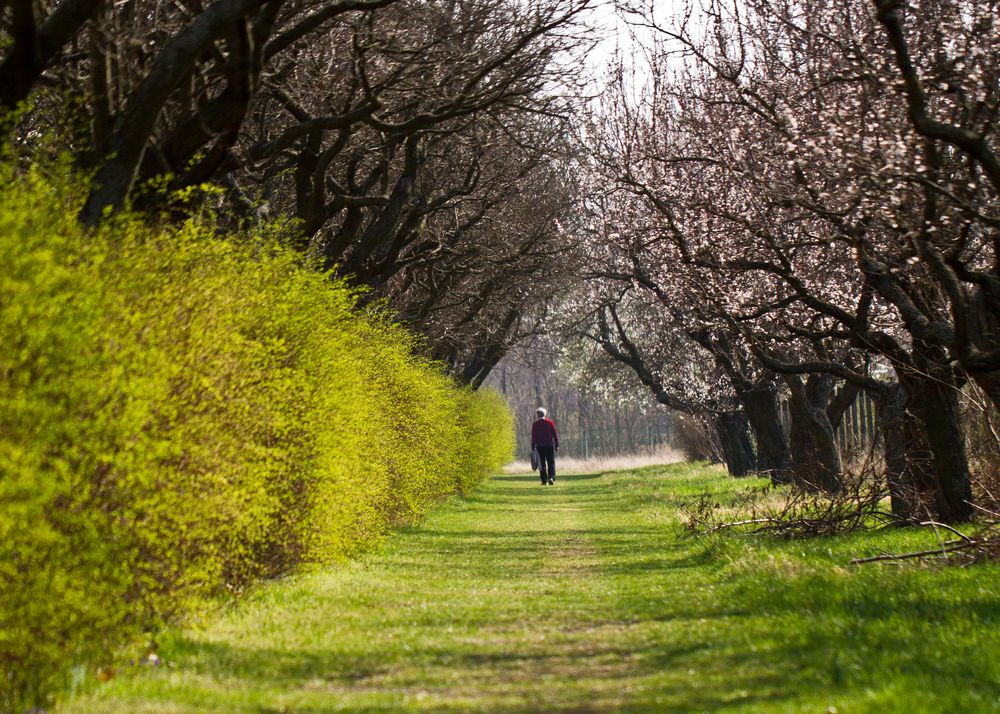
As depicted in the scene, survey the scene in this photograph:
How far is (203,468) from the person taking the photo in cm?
800

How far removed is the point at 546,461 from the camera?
3762cm

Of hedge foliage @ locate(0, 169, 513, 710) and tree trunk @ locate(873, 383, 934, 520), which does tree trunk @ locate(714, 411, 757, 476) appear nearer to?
tree trunk @ locate(873, 383, 934, 520)

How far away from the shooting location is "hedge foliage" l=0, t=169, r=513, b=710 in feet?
18.4

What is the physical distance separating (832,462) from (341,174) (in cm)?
Result: 1040

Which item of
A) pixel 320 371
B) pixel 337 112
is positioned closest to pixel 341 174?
pixel 337 112

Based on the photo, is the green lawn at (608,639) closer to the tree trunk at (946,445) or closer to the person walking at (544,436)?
the tree trunk at (946,445)

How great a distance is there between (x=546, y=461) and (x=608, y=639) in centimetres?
2916

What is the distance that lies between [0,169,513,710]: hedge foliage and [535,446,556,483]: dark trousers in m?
23.2

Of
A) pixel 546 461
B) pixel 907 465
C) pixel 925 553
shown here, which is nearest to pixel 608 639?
pixel 925 553

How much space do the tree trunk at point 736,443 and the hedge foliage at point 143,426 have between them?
20643 mm

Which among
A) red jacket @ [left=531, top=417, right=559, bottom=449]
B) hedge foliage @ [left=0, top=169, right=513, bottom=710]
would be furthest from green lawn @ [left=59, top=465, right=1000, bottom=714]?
red jacket @ [left=531, top=417, right=559, bottom=449]

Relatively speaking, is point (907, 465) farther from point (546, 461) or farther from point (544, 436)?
point (546, 461)

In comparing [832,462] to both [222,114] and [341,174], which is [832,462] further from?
[222,114]

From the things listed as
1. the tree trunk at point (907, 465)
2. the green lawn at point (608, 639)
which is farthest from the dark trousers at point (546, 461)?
the green lawn at point (608, 639)
